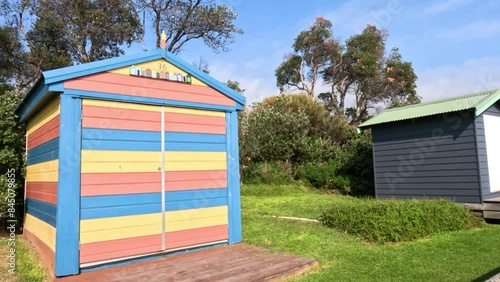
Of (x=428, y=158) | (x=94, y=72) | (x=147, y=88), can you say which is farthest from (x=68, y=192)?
(x=428, y=158)

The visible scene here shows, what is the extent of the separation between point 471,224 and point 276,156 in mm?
9870

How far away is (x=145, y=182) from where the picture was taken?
4.72m

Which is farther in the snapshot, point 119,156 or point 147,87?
point 147,87

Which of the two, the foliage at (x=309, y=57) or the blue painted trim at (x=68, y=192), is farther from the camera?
the foliage at (x=309, y=57)

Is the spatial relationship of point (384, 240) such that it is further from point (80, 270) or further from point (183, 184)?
point (80, 270)

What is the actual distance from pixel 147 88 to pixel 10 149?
3778 millimetres

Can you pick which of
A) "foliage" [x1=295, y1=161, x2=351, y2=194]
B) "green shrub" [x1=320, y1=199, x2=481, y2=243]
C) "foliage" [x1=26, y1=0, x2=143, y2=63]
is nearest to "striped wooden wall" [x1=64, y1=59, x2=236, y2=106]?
"green shrub" [x1=320, y1=199, x2=481, y2=243]

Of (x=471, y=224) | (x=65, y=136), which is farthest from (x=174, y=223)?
(x=471, y=224)

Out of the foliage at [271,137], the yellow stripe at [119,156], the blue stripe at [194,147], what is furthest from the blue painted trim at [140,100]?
the foliage at [271,137]

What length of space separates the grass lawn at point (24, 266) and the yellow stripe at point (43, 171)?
1084mm

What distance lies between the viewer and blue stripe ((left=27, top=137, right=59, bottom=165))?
14.4 feet

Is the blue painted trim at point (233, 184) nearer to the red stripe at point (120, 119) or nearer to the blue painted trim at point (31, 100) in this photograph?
the red stripe at point (120, 119)

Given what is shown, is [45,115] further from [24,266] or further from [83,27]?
[83,27]

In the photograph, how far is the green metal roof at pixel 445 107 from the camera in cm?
841
